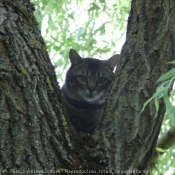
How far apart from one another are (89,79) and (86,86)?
8cm

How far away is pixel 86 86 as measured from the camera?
10.9 ft

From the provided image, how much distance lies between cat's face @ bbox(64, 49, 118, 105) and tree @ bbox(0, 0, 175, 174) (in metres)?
1.15

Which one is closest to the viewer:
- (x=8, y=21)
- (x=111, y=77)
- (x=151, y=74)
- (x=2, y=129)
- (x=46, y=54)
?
(x=2, y=129)

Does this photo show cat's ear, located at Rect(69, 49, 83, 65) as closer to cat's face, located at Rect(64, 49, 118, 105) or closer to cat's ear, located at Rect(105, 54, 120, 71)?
cat's face, located at Rect(64, 49, 118, 105)

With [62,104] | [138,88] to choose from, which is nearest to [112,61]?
[138,88]

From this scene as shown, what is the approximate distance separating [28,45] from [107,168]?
2.27 feet

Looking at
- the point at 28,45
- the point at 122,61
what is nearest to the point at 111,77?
the point at 122,61

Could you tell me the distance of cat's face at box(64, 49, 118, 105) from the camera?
327cm

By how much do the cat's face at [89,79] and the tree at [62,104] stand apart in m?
1.15

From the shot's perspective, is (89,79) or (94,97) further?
(89,79)

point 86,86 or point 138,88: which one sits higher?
point 138,88

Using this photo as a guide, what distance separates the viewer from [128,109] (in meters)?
1.90

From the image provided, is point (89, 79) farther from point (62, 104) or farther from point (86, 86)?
point (62, 104)

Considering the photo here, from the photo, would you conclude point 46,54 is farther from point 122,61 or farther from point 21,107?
point 122,61
